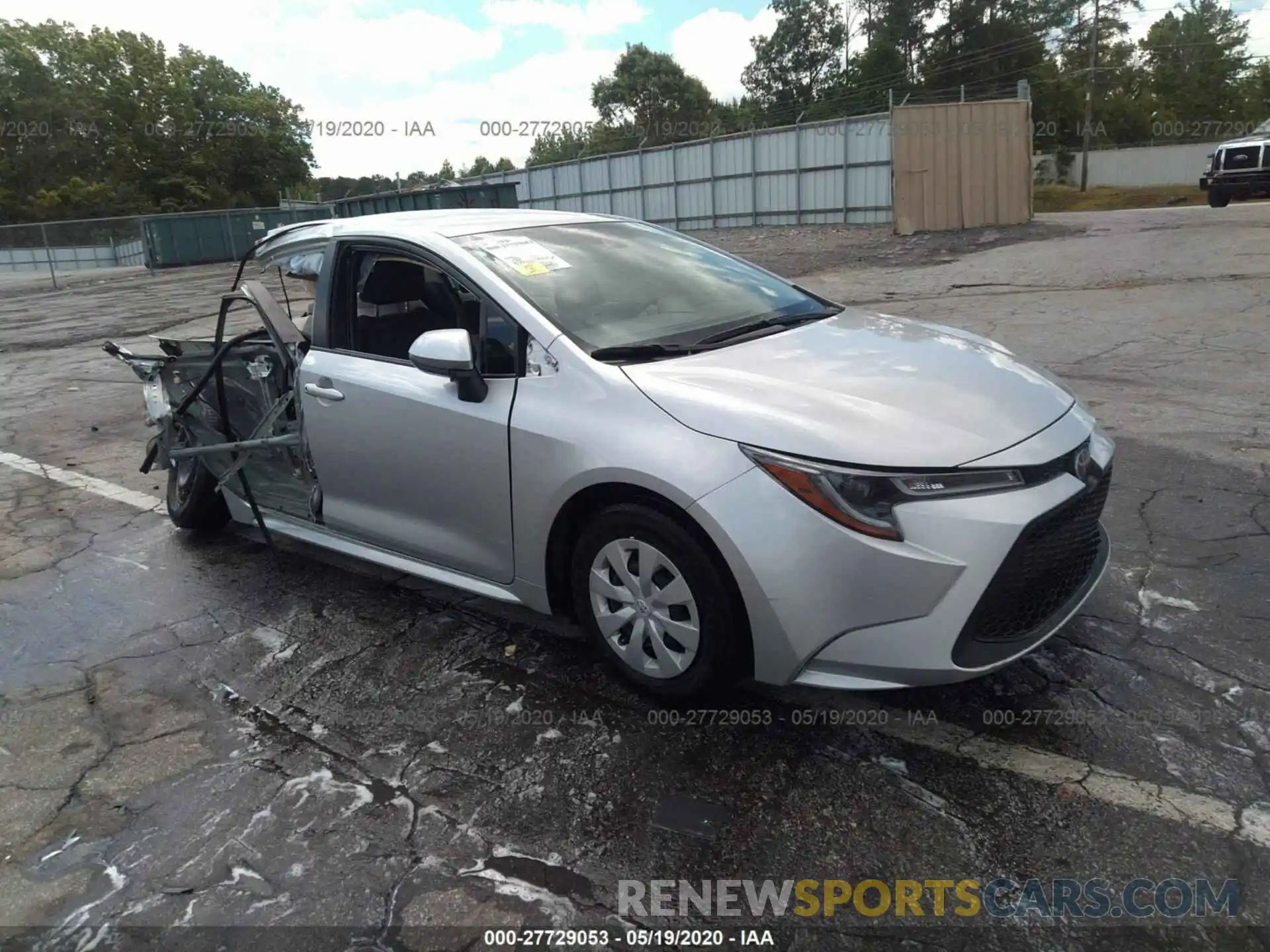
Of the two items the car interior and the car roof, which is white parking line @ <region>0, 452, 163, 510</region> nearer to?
the car roof

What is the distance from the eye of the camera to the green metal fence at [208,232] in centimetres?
3216

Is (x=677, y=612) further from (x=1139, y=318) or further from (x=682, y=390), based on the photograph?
(x=1139, y=318)

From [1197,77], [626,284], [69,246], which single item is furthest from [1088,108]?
[626,284]

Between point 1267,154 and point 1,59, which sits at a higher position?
point 1,59

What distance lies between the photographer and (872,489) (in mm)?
2479

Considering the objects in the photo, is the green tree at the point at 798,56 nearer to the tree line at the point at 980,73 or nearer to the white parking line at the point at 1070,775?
the tree line at the point at 980,73

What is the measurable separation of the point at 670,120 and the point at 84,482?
59.9m

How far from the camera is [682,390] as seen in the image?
2.80 metres

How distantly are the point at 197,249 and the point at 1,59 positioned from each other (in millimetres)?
28695

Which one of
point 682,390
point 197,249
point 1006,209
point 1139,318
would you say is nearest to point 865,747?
point 682,390

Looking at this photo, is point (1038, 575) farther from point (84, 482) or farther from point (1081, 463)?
point (84, 482)

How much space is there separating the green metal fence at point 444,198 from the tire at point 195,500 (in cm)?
2224
